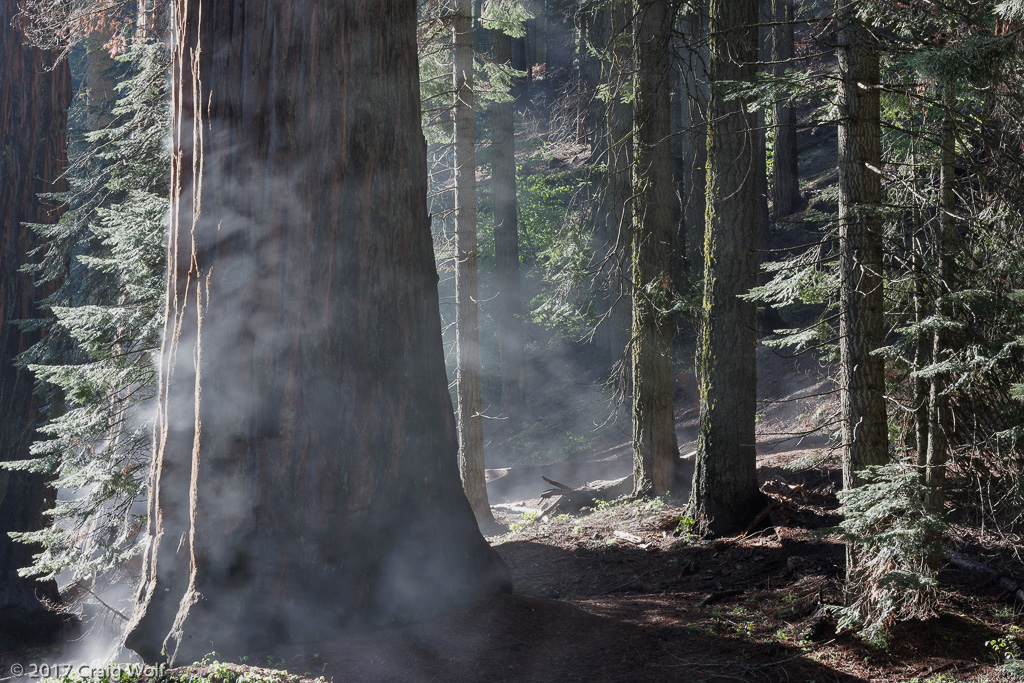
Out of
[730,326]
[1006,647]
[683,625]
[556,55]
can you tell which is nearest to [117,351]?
[683,625]

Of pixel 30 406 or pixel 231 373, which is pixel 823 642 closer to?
pixel 231 373

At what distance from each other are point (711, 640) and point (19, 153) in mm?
10648

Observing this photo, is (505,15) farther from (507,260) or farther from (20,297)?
(507,260)

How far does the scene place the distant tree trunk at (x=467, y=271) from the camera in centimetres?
1083

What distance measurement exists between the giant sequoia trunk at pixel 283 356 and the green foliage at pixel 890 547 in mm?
2761

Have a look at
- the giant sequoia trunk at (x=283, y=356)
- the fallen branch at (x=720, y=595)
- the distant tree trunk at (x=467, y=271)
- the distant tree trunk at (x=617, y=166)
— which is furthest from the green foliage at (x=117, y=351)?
the fallen branch at (x=720, y=595)

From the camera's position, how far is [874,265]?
537 centimetres

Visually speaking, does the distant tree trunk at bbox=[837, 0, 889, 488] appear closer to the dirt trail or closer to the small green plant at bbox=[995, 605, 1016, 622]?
the small green plant at bbox=[995, 605, 1016, 622]

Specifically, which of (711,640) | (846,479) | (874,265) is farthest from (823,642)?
(874,265)

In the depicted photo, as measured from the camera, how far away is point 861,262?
534cm

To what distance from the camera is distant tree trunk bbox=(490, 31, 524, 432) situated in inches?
759

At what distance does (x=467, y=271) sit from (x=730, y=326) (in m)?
4.74

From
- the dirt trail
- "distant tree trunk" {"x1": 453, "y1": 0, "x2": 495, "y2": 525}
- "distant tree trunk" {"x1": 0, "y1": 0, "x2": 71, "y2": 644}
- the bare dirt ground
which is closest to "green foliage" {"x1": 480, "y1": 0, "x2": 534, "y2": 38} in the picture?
"distant tree trunk" {"x1": 453, "y1": 0, "x2": 495, "y2": 525}

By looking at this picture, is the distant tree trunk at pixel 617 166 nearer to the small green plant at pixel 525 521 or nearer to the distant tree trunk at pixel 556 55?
the small green plant at pixel 525 521
